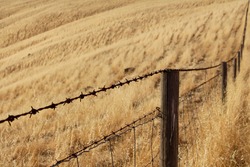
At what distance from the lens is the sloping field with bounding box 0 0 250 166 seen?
5.22m

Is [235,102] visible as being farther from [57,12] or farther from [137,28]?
[57,12]

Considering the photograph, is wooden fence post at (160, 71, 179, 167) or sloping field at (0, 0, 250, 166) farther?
sloping field at (0, 0, 250, 166)

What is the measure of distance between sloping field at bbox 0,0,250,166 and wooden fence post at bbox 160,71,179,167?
2.06ft

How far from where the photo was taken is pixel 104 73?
15.4 m

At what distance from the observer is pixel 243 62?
1112 cm

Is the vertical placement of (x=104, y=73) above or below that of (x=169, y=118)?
above

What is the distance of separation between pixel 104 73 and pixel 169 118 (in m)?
12.4

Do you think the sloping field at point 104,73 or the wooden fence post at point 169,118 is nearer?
the wooden fence post at point 169,118

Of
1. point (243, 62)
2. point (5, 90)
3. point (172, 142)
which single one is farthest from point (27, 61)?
point (172, 142)

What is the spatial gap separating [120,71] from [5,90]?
5978 millimetres

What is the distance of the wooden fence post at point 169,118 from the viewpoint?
9.93ft

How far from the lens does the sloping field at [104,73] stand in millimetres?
5223

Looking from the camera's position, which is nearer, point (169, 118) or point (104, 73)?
point (169, 118)

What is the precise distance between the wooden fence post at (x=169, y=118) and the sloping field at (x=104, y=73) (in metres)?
0.63
